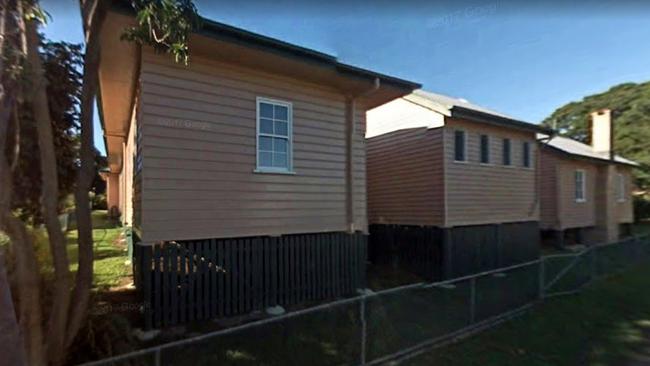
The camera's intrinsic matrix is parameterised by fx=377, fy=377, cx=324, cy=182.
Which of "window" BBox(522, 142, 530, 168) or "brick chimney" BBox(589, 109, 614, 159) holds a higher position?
"brick chimney" BBox(589, 109, 614, 159)

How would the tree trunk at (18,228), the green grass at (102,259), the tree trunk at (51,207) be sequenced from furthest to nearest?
the green grass at (102,259)
the tree trunk at (51,207)
the tree trunk at (18,228)

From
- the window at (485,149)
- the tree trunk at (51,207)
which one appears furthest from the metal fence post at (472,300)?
the window at (485,149)

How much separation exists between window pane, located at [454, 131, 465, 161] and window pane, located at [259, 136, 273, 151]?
6.83 metres

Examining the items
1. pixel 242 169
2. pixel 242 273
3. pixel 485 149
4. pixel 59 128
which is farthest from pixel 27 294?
pixel 485 149

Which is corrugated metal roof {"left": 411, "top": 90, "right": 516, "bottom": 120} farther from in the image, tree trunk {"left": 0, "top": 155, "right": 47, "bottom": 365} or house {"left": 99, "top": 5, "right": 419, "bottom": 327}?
tree trunk {"left": 0, "top": 155, "right": 47, "bottom": 365}

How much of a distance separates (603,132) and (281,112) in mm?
22956

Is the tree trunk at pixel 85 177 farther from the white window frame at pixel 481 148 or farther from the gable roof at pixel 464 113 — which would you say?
the white window frame at pixel 481 148

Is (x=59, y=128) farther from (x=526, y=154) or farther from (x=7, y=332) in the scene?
(x=526, y=154)

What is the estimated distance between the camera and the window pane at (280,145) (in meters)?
7.75

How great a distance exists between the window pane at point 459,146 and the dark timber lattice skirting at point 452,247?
226 cm

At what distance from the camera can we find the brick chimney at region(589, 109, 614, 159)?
21.9 meters

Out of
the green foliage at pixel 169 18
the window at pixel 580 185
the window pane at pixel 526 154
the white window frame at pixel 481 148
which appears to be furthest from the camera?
the window at pixel 580 185

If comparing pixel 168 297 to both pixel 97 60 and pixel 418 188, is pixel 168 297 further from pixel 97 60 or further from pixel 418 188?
pixel 418 188

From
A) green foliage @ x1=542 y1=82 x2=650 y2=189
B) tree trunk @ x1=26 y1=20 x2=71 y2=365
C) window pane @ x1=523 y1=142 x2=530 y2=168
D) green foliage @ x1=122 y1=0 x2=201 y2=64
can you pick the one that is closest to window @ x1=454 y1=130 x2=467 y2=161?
window pane @ x1=523 y1=142 x2=530 y2=168
